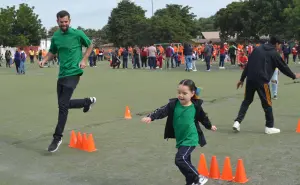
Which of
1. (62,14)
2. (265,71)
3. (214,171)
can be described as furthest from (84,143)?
(265,71)

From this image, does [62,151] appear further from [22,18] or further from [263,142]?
[22,18]

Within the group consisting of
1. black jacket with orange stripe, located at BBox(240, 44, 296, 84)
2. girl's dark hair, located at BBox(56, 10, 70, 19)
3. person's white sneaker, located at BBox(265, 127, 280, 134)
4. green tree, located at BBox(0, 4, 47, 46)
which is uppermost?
green tree, located at BBox(0, 4, 47, 46)

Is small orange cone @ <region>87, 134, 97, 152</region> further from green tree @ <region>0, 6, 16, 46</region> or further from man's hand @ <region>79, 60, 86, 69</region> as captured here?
green tree @ <region>0, 6, 16, 46</region>

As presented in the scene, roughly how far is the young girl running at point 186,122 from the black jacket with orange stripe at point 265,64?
3.30 metres

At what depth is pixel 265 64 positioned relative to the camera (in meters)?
7.52

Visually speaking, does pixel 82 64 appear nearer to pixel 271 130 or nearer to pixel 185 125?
pixel 185 125

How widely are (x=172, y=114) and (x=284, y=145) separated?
2811mm

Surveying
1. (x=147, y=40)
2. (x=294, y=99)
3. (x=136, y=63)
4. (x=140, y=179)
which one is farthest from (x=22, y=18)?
(x=140, y=179)

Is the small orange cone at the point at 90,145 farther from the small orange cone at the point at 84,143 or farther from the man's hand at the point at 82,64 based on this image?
the man's hand at the point at 82,64

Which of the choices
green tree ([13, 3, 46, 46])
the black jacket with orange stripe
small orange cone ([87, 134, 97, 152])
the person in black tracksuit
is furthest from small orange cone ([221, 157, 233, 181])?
green tree ([13, 3, 46, 46])

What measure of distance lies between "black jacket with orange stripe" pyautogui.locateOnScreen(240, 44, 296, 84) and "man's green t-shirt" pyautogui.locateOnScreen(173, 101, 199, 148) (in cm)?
341

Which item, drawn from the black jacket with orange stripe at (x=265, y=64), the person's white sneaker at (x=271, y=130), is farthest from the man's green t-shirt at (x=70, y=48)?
the person's white sneaker at (x=271, y=130)

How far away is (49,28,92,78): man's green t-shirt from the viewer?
6445 mm

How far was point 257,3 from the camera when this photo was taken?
244 ft
